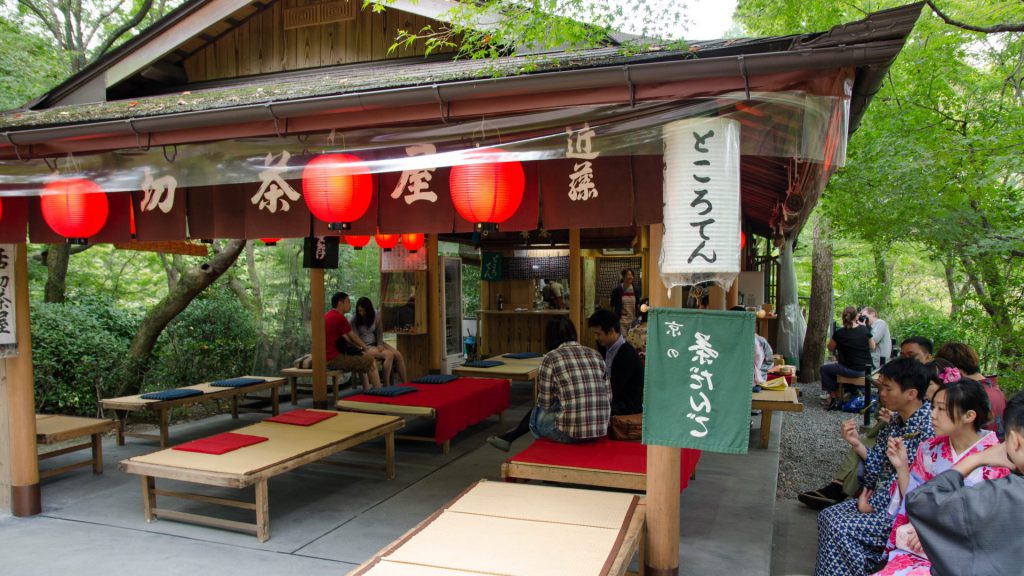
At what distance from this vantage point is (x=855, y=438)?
183 inches

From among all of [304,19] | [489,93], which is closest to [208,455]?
[489,93]

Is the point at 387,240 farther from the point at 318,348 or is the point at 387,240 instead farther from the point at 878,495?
the point at 878,495

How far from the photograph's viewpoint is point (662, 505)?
435 cm

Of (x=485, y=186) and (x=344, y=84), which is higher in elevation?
(x=344, y=84)

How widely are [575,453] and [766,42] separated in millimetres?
3674

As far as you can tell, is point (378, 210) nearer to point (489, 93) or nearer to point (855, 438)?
point (489, 93)

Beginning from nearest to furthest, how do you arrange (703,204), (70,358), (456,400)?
(703,204)
(456,400)
(70,358)

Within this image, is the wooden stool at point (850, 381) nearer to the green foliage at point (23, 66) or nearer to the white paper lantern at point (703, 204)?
the white paper lantern at point (703, 204)

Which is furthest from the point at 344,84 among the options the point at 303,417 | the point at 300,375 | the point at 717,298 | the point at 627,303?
the point at 627,303

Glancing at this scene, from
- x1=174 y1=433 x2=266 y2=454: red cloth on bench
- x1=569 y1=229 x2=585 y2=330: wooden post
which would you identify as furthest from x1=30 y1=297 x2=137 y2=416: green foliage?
x1=569 y1=229 x2=585 y2=330: wooden post

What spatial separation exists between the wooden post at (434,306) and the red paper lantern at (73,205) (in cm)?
725

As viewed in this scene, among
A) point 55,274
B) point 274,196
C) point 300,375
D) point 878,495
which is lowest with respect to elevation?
point 300,375

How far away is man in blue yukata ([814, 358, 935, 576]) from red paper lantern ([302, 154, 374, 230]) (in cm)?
409

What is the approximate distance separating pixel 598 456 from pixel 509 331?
32.0 ft
